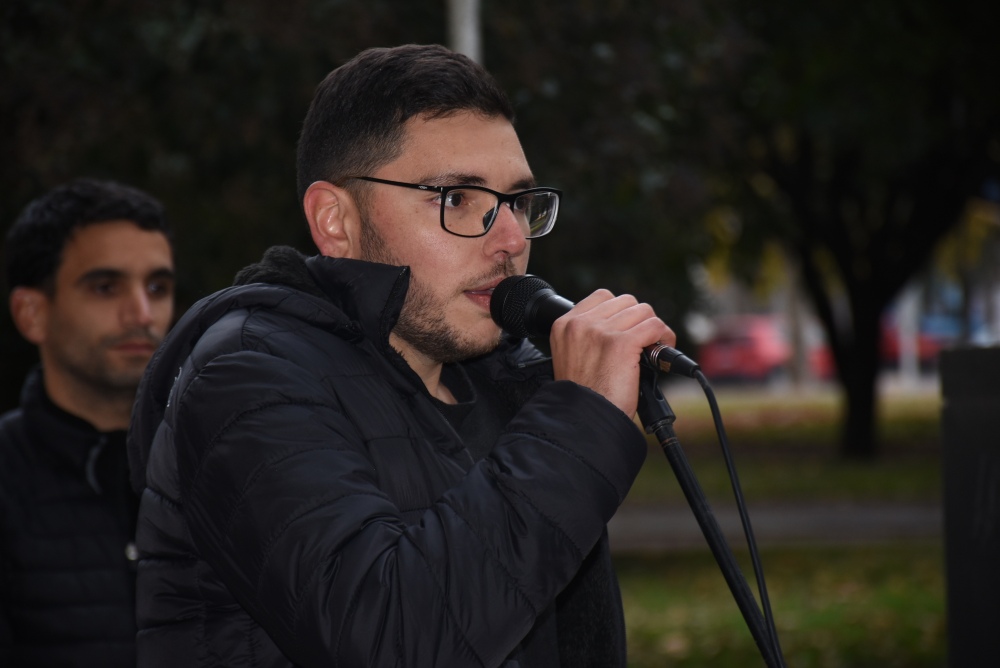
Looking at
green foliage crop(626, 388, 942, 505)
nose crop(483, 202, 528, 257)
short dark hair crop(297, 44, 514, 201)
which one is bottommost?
green foliage crop(626, 388, 942, 505)

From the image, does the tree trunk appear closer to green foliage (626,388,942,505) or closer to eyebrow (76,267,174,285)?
green foliage (626,388,942,505)

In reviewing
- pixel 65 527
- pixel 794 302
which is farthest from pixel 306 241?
pixel 794 302

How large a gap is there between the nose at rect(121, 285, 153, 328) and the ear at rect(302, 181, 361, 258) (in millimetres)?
1348

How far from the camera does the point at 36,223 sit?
363 cm

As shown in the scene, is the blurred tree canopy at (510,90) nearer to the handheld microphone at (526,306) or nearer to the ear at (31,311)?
the ear at (31,311)

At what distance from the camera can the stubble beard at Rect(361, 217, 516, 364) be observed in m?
2.26

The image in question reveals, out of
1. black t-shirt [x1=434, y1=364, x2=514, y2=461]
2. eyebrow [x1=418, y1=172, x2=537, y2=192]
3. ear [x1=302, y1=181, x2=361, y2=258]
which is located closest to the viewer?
eyebrow [x1=418, y1=172, x2=537, y2=192]

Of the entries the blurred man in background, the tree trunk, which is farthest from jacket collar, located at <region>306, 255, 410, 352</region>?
the tree trunk

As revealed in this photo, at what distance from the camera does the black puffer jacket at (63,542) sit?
3.02 metres

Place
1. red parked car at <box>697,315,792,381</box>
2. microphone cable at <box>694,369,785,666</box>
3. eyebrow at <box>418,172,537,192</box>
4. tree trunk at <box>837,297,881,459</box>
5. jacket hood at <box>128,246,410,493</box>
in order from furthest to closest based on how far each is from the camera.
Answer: red parked car at <box>697,315,792,381</box> < tree trunk at <box>837,297,881,459</box> < eyebrow at <box>418,172,537,192</box> < jacket hood at <box>128,246,410,493</box> < microphone cable at <box>694,369,785,666</box>

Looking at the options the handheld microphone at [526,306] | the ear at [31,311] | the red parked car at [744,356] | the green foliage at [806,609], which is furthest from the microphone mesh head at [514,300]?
the red parked car at [744,356]

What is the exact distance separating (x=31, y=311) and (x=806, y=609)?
6672mm

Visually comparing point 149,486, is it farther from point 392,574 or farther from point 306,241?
point 306,241

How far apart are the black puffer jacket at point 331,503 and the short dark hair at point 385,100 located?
29 centimetres
